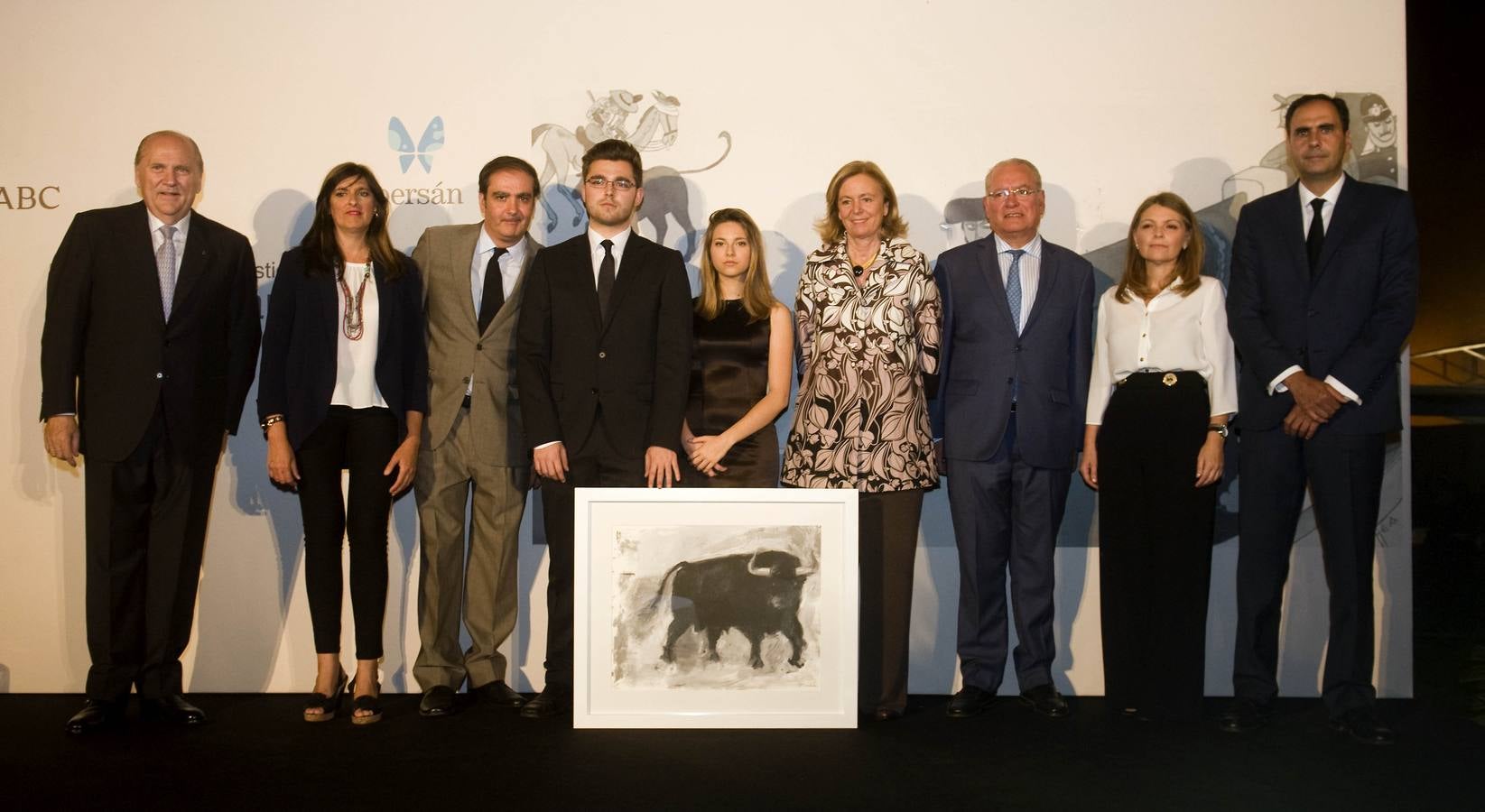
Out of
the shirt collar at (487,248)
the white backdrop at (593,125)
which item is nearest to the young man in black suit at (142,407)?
the white backdrop at (593,125)

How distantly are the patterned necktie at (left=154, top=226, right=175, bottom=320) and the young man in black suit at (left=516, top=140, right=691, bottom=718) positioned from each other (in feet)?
3.78

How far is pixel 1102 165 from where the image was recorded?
13.2 feet

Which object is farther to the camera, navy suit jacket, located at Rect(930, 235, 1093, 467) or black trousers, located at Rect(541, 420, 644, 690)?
navy suit jacket, located at Rect(930, 235, 1093, 467)

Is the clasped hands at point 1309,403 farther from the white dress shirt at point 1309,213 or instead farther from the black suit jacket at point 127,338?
the black suit jacket at point 127,338

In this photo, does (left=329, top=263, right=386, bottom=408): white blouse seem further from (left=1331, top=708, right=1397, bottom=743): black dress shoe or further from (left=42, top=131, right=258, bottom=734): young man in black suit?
(left=1331, top=708, right=1397, bottom=743): black dress shoe

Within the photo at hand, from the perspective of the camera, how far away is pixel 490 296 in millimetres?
3568

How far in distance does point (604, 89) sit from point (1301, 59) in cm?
260

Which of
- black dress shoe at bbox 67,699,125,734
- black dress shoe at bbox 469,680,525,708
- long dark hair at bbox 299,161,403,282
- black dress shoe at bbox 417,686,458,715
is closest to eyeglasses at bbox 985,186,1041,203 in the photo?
long dark hair at bbox 299,161,403,282

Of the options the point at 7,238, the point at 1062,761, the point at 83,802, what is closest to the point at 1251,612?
the point at 1062,761

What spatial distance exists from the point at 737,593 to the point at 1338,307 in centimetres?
210

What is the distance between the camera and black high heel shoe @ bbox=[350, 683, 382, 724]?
134 inches

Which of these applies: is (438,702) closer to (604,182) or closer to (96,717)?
(96,717)

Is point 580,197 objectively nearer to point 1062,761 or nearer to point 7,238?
point 7,238

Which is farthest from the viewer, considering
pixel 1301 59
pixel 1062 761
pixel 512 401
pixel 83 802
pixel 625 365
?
pixel 1301 59
